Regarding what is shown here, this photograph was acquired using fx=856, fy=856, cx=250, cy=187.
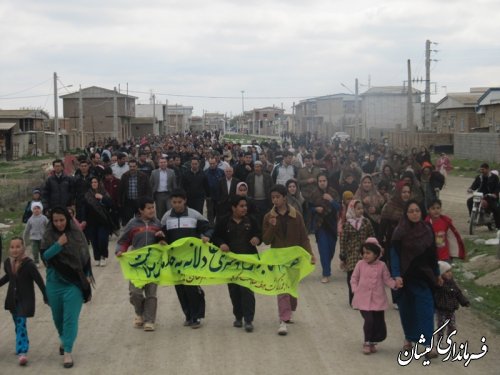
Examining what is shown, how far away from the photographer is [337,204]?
13875 mm

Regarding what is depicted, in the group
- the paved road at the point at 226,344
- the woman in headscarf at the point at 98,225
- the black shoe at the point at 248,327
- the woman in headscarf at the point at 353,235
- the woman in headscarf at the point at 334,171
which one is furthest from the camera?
the woman in headscarf at the point at 334,171

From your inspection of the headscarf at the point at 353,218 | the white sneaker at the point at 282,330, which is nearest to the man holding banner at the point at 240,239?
the white sneaker at the point at 282,330

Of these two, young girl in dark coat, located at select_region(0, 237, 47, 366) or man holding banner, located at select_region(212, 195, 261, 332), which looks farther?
man holding banner, located at select_region(212, 195, 261, 332)

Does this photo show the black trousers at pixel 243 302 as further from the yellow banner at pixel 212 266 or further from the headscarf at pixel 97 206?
the headscarf at pixel 97 206

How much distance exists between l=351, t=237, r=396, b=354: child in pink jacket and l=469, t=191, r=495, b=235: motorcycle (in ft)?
32.1

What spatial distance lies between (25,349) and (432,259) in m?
4.21

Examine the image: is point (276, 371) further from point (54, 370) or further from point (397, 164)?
point (397, 164)

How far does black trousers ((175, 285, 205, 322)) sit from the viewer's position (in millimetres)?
10148

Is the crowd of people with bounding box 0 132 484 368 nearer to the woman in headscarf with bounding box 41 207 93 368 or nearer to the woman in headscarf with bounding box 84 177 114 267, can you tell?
the woman in headscarf with bounding box 41 207 93 368

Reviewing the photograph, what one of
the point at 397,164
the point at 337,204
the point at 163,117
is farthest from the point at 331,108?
the point at 337,204

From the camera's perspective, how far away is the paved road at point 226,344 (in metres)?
8.34

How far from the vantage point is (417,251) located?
8500mm

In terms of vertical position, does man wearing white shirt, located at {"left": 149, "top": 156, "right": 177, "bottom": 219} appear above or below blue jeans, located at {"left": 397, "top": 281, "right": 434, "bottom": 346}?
above

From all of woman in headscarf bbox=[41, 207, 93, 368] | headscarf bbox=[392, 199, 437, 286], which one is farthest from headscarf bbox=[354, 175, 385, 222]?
woman in headscarf bbox=[41, 207, 93, 368]
